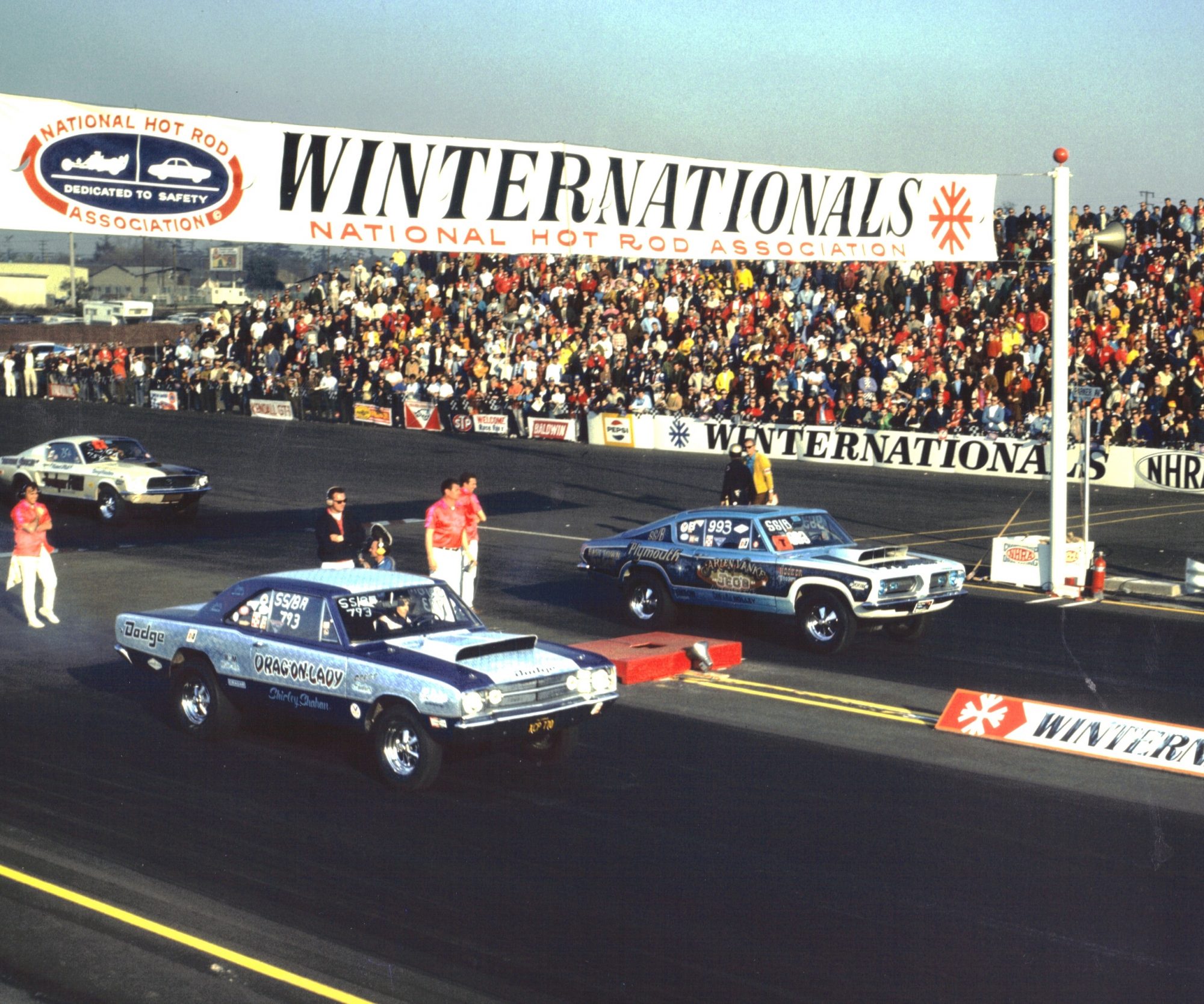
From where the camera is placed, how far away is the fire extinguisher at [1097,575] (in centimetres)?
1995

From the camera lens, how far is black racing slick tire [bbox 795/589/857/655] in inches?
620

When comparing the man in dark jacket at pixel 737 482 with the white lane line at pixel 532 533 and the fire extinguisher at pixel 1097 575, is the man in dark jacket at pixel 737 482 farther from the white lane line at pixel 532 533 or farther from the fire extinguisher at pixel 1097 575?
the fire extinguisher at pixel 1097 575

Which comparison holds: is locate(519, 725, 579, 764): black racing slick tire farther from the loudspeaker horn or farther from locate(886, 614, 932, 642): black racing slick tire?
the loudspeaker horn

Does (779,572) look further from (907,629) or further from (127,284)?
(127,284)

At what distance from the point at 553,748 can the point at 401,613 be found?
1616 mm

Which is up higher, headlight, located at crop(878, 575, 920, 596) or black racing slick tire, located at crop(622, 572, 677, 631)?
headlight, located at crop(878, 575, 920, 596)

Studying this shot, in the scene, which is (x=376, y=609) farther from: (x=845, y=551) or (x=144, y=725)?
(x=845, y=551)

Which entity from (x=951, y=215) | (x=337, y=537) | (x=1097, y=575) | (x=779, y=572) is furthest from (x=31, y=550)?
(x=1097, y=575)

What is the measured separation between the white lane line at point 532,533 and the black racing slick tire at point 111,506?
20.9 feet

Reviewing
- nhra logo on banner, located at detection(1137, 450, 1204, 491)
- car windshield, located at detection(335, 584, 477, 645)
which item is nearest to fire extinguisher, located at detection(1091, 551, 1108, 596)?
car windshield, located at detection(335, 584, 477, 645)

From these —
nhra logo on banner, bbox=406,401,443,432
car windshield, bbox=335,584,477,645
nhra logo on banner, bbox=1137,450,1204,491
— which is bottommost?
car windshield, bbox=335,584,477,645

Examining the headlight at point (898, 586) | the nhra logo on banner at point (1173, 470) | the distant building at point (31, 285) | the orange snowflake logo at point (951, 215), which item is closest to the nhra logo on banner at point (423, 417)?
the nhra logo on banner at point (1173, 470)

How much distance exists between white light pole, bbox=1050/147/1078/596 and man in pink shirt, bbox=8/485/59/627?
13.0m

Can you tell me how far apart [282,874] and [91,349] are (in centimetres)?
5236
